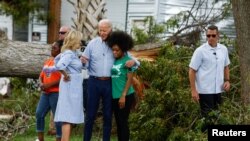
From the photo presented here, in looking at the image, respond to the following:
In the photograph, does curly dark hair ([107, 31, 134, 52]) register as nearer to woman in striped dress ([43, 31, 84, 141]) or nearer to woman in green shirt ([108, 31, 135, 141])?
woman in green shirt ([108, 31, 135, 141])

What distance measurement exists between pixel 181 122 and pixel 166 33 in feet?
18.1

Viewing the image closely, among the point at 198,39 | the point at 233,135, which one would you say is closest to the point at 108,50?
the point at 233,135

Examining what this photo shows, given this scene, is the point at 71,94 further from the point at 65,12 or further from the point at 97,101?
the point at 65,12

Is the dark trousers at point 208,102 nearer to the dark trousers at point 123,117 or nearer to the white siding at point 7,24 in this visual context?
the dark trousers at point 123,117

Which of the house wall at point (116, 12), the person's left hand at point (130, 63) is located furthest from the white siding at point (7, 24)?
the person's left hand at point (130, 63)

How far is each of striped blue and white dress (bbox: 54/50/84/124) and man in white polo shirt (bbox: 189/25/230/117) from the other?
1442mm

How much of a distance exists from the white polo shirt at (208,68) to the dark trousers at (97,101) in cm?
113

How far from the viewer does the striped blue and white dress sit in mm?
8695

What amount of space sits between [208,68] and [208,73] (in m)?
0.06

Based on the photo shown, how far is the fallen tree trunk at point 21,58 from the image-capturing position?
1138 centimetres

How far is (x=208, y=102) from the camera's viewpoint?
8.87m

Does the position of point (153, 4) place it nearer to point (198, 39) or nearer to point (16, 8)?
point (16, 8)

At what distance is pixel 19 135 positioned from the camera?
34.8ft

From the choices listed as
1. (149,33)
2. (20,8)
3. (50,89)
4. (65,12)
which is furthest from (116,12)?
(50,89)
